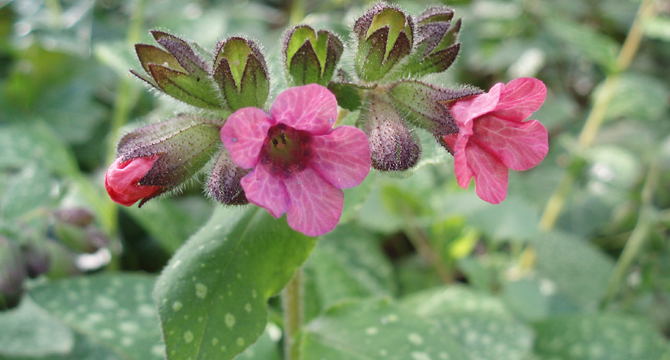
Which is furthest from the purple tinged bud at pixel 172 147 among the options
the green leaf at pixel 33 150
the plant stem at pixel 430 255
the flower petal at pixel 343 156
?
the plant stem at pixel 430 255

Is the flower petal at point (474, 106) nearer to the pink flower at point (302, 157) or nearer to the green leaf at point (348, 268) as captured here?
the pink flower at point (302, 157)

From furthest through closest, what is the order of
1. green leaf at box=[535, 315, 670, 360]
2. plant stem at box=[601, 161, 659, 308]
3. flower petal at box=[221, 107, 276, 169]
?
plant stem at box=[601, 161, 659, 308] → green leaf at box=[535, 315, 670, 360] → flower petal at box=[221, 107, 276, 169]

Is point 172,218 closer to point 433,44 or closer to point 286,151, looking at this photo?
point 286,151

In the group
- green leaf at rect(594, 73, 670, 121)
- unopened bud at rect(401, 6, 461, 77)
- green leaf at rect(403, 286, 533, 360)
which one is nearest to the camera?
unopened bud at rect(401, 6, 461, 77)

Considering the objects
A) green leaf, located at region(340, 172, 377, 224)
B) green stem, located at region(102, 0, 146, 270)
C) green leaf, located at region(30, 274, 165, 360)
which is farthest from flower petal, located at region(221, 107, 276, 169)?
green stem, located at region(102, 0, 146, 270)

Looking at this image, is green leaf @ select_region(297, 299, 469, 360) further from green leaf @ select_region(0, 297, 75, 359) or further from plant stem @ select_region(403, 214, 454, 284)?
plant stem @ select_region(403, 214, 454, 284)

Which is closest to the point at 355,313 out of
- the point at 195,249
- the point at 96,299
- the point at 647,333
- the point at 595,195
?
the point at 195,249

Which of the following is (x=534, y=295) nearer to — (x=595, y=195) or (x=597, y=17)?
(x=595, y=195)
